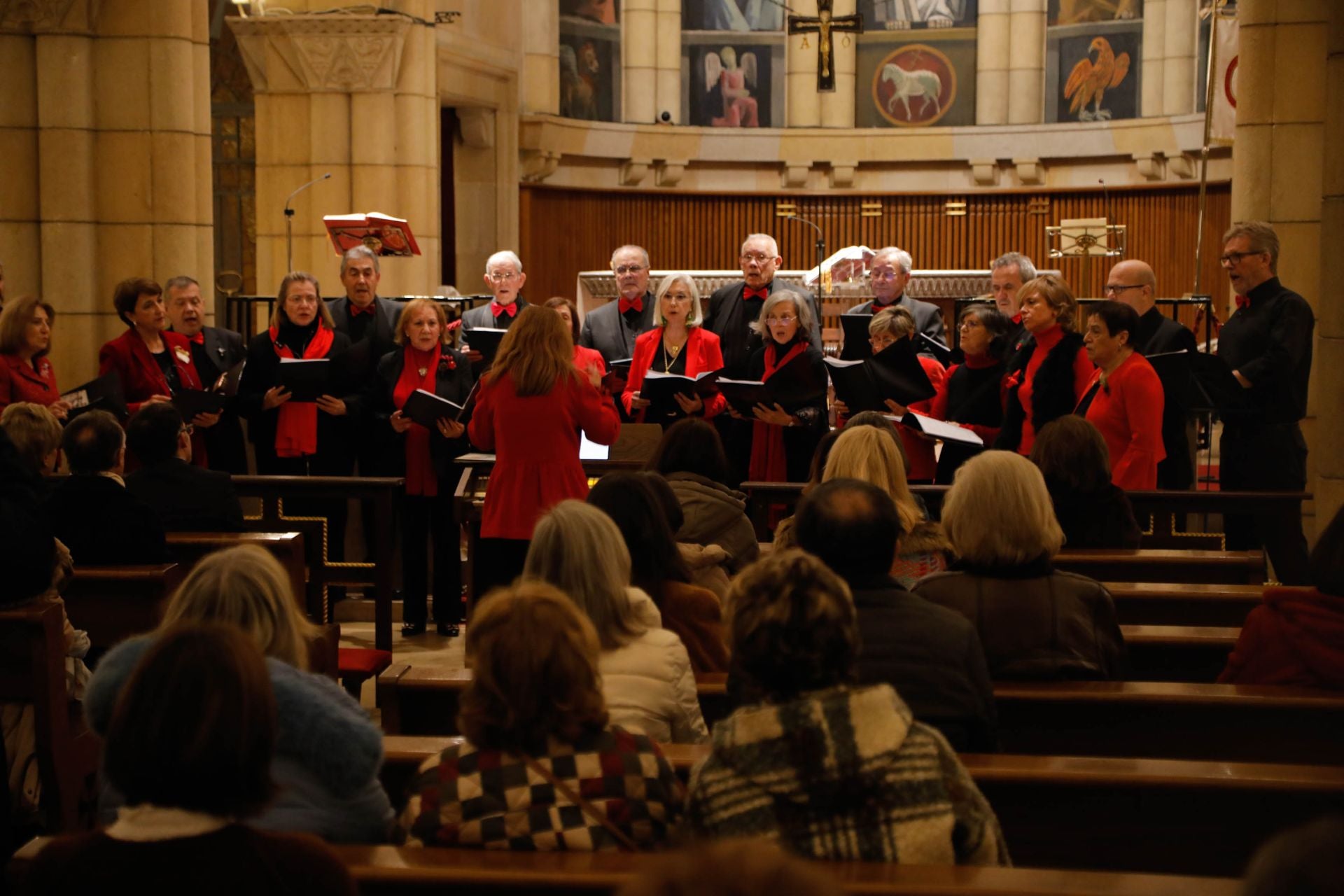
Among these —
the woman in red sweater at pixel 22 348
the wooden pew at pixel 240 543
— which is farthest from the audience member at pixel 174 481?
the woman in red sweater at pixel 22 348

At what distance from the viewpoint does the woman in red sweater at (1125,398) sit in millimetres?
5066

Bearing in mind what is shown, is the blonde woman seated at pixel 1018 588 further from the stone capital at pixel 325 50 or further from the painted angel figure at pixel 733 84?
the painted angel figure at pixel 733 84

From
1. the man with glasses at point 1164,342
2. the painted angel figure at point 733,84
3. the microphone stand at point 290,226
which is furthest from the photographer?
the painted angel figure at point 733,84

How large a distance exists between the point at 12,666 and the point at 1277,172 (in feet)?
18.8

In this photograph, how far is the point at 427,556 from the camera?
615 cm

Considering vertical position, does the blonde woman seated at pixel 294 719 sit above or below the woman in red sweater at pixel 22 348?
below

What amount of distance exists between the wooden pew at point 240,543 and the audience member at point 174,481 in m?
0.08

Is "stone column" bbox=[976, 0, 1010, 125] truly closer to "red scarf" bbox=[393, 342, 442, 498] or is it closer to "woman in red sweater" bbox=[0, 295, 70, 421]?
"red scarf" bbox=[393, 342, 442, 498]

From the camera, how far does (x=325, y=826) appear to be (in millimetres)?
2223

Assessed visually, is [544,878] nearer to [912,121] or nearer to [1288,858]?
[1288,858]

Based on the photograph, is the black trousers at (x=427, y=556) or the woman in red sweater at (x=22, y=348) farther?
the black trousers at (x=427, y=556)

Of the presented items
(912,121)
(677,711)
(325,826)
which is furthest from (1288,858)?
(912,121)

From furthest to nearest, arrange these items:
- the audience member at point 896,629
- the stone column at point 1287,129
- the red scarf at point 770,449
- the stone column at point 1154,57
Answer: the stone column at point 1154,57, the stone column at point 1287,129, the red scarf at point 770,449, the audience member at point 896,629

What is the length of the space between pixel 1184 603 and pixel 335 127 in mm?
7234
